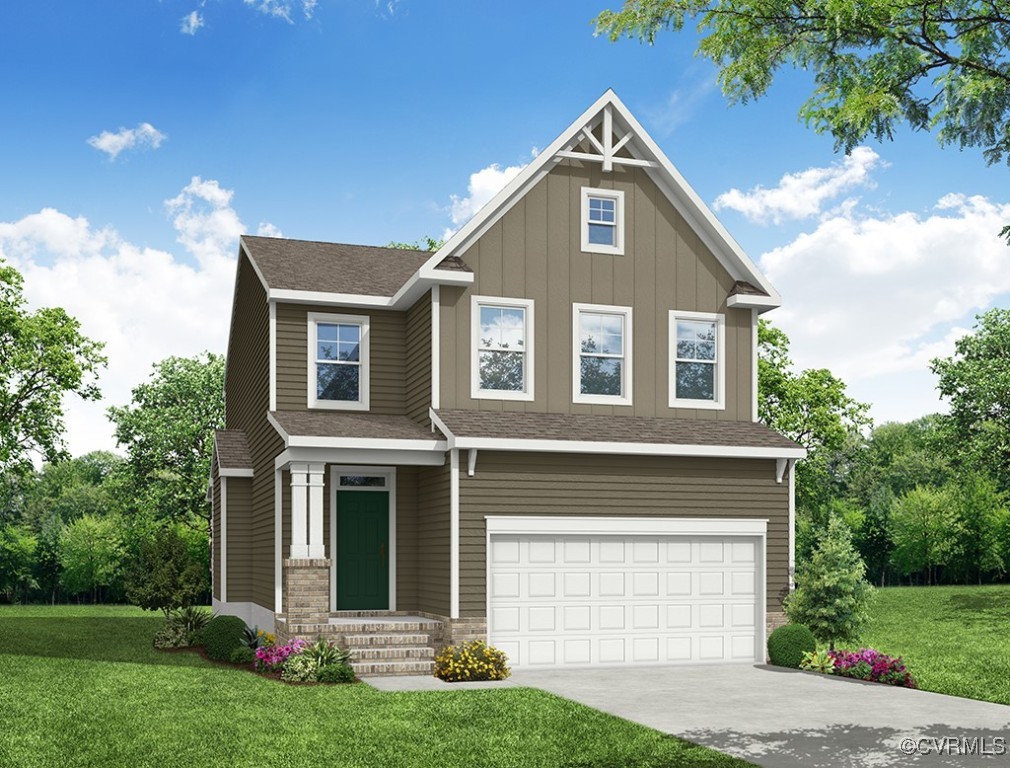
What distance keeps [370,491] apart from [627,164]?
25.7 feet

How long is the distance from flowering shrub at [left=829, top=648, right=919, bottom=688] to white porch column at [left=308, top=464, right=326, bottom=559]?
858cm

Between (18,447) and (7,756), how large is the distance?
2224 centimetres

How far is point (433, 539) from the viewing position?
20.4 m

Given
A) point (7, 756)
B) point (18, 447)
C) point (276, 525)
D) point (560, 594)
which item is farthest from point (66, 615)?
point (7, 756)

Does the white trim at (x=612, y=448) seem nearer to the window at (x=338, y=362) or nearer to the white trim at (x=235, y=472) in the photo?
the window at (x=338, y=362)

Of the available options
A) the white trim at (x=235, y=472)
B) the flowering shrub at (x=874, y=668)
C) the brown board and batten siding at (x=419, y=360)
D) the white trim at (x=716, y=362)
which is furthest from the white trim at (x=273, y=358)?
the flowering shrub at (x=874, y=668)

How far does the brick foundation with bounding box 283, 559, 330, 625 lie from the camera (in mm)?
18547

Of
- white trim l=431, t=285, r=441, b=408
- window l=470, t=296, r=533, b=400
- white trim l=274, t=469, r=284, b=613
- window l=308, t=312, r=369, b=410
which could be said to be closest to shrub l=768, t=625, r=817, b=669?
window l=470, t=296, r=533, b=400

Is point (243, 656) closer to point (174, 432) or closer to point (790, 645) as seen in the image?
point (790, 645)

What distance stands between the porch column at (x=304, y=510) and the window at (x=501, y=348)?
3.34m

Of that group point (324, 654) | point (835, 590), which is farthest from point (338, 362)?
point (835, 590)

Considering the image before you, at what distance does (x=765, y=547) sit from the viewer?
68.8 feet

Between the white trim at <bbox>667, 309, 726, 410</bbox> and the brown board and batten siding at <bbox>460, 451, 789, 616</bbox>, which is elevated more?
the white trim at <bbox>667, 309, 726, 410</bbox>

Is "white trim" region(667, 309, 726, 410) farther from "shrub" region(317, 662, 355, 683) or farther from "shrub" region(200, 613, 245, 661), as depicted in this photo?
"shrub" region(200, 613, 245, 661)
